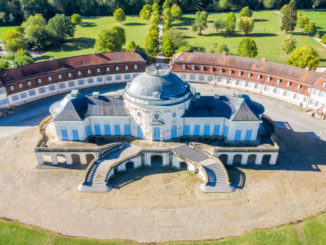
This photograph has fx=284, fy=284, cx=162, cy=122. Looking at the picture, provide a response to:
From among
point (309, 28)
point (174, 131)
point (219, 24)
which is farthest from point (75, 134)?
point (309, 28)

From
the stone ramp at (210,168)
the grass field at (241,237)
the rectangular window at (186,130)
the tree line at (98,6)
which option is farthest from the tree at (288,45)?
the tree line at (98,6)

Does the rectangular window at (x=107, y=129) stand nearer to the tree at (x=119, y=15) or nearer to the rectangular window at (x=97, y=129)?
the rectangular window at (x=97, y=129)

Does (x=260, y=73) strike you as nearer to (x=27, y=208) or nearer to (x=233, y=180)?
(x=233, y=180)

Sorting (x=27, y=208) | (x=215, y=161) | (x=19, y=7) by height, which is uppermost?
(x=19, y=7)

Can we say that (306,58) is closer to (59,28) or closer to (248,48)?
(248,48)

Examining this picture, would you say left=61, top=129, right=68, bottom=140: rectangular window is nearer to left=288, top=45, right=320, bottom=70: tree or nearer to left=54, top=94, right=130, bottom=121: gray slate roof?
left=54, top=94, right=130, bottom=121: gray slate roof

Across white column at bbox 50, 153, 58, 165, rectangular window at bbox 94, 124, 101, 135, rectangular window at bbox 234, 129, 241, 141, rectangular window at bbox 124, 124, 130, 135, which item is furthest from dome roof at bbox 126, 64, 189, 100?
white column at bbox 50, 153, 58, 165

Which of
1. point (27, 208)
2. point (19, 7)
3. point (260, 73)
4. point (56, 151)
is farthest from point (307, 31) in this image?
point (19, 7)
